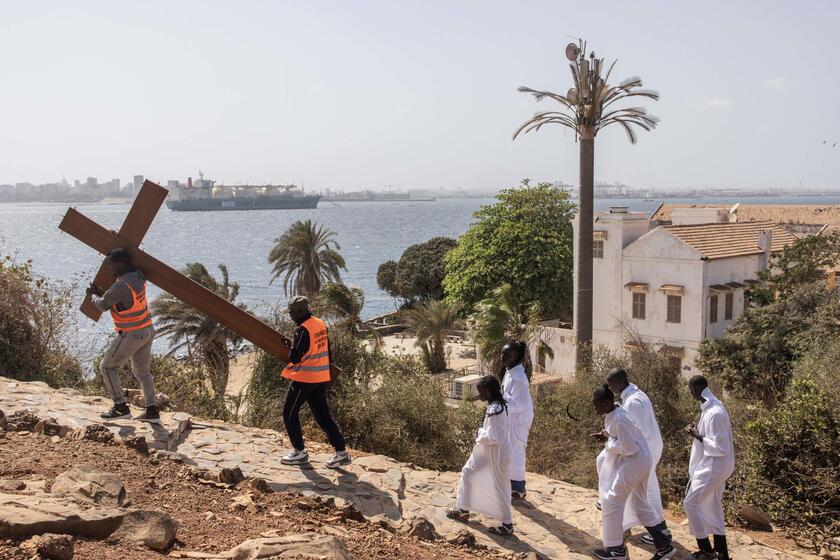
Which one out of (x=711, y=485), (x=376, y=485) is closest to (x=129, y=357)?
(x=376, y=485)

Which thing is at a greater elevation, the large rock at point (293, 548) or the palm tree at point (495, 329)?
the large rock at point (293, 548)

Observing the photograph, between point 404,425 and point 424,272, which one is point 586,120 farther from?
point 424,272

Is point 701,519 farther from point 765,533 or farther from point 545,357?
point 545,357

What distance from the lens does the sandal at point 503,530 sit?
708 cm

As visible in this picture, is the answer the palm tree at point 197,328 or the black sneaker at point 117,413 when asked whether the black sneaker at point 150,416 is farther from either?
the palm tree at point 197,328

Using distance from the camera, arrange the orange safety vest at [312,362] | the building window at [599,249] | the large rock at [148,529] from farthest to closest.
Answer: the building window at [599,249] < the orange safety vest at [312,362] < the large rock at [148,529]

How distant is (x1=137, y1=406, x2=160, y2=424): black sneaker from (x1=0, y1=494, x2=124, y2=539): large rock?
11.2 ft

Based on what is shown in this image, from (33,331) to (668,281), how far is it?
20.5 meters

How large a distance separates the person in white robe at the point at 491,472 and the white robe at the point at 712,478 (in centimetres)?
182

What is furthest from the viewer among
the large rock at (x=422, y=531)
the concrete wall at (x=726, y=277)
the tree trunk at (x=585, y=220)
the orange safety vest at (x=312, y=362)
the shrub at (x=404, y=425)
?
the concrete wall at (x=726, y=277)

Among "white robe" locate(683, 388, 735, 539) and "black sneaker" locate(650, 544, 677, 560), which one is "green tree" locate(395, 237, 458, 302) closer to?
"white robe" locate(683, 388, 735, 539)

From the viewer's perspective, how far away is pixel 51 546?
13.9 feet

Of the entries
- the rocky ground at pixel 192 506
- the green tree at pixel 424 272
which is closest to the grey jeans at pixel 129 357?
the rocky ground at pixel 192 506

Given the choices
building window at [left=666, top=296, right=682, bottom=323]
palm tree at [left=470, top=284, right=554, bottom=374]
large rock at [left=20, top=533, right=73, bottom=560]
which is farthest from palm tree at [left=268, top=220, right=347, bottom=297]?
large rock at [left=20, top=533, right=73, bottom=560]
